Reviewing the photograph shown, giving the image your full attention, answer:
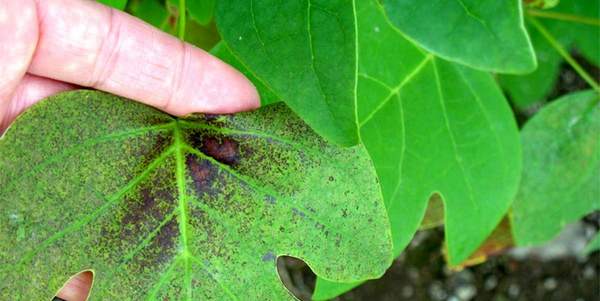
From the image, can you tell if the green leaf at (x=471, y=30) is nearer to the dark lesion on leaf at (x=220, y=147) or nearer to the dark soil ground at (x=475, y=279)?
the dark lesion on leaf at (x=220, y=147)

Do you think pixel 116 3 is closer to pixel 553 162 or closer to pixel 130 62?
pixel 130 62

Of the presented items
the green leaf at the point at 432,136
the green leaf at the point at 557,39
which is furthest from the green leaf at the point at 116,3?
the green leaf at the point at 557,39

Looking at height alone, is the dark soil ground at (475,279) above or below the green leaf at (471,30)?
below

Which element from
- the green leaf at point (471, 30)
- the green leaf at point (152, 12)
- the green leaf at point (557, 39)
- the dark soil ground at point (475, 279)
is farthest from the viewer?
the dark soil ground at point (475, 279)

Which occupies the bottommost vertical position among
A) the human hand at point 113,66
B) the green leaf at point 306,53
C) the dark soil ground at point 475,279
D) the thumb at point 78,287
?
the dark soil ground at point 475,279

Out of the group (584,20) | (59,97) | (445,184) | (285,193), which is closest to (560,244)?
(584,20)

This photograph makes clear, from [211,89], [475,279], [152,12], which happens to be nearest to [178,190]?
[211,89]

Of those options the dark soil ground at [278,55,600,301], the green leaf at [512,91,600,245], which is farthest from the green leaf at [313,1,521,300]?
the dark soil ground at [278,55,600,301]

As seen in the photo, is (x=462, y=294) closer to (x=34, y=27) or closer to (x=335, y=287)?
(x=335, y=287)
